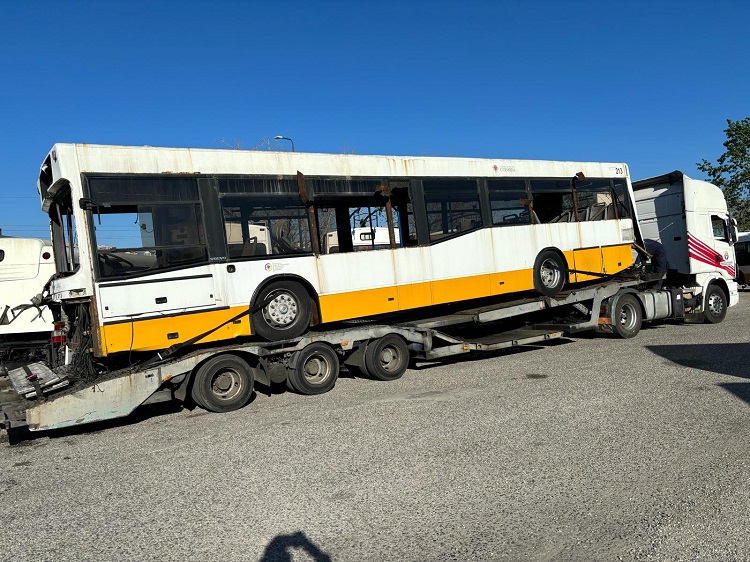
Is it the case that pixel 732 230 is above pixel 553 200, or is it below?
below

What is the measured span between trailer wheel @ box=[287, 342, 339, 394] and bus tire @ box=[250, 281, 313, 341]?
320 millimetres

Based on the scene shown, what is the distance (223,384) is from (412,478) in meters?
3.82

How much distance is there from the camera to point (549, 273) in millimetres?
11680

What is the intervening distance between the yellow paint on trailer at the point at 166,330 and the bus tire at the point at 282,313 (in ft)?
0.70

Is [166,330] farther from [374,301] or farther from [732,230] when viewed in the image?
[732,230]

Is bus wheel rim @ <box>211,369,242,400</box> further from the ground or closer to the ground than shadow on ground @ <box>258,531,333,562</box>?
further from the ground

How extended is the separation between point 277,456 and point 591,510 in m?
2.92

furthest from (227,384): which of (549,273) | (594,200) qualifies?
(594,200)

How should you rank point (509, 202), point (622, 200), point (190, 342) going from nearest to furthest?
point (190, 342)
point (509, 202)
point (622, 200)

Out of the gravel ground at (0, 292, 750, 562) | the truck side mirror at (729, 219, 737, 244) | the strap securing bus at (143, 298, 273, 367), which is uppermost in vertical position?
the truck side mirror at (729, 219, 737, 244)

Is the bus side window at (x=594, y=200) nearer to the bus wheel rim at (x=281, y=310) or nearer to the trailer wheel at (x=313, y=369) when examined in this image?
the trailer wheel at (x=313, y=369)

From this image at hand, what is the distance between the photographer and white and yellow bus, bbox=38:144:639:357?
24.4 ft

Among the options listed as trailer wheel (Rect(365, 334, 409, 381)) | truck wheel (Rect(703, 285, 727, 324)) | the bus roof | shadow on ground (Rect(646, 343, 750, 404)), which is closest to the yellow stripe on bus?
trailer wheel (Rect(365, 334, 409, 381))

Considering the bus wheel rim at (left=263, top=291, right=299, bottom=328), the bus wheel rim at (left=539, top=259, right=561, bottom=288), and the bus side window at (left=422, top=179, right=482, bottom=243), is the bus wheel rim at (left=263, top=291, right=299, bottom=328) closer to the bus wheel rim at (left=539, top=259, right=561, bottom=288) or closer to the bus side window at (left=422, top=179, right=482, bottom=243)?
the bus side window at (left=422, top=179, right=482, bottom=243)
